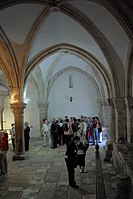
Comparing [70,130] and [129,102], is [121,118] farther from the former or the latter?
[70,130]

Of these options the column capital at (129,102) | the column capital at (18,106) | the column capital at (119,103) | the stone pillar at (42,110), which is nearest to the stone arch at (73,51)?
the column capital at (119,103)

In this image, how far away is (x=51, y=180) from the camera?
7.59m

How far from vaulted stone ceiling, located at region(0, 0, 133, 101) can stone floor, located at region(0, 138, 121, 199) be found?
3293 millimetres

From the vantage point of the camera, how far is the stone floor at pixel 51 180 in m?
6.29

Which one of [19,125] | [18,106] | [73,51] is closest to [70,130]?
[19,125]

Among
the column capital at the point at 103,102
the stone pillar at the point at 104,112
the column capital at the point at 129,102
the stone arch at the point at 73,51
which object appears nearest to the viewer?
the column capital at the point at 129,102

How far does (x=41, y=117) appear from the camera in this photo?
17766 mm

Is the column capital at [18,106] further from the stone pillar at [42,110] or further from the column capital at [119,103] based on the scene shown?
the stone pillar at [42,110]

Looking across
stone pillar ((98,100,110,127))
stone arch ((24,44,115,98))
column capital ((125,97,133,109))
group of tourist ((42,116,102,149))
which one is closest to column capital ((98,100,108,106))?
stone pillar ((98,100,110,127))

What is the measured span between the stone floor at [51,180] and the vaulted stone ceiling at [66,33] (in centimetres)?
329

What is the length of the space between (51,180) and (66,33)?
224 inches

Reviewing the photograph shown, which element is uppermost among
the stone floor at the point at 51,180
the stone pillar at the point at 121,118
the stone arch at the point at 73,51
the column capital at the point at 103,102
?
the stone arch at the point at 73,51

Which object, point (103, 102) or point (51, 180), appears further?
point (103, 102)

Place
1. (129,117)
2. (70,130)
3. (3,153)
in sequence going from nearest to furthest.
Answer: (3,153) → (129,117) → (70,130)
